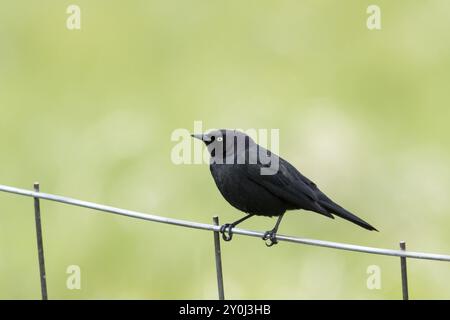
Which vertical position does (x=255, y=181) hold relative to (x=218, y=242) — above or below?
above

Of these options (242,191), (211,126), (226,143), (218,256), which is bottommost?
(218,256)

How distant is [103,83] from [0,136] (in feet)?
3.76

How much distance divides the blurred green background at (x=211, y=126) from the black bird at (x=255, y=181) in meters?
1.81

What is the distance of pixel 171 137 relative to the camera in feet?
27.5

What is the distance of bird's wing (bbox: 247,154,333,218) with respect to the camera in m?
5.06

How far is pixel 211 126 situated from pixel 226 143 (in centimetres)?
324

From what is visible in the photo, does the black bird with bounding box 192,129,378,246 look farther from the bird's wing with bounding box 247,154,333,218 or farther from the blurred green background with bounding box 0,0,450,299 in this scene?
the blurred green background with bounding box 0,0,450,299

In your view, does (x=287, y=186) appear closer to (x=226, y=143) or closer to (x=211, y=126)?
(x=226, y=143)

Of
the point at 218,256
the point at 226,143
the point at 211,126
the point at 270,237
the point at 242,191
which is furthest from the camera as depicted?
the point at 211,126

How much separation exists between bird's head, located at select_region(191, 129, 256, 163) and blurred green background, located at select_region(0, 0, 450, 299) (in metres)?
1.85

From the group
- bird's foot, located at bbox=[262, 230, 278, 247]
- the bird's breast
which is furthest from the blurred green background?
bird's foot, located at bbox=[262, 230, 278, 247]

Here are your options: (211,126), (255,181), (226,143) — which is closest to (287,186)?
(255,181)

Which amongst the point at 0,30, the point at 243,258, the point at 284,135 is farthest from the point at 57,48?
the point at 243,258

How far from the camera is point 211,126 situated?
8.45 meters
